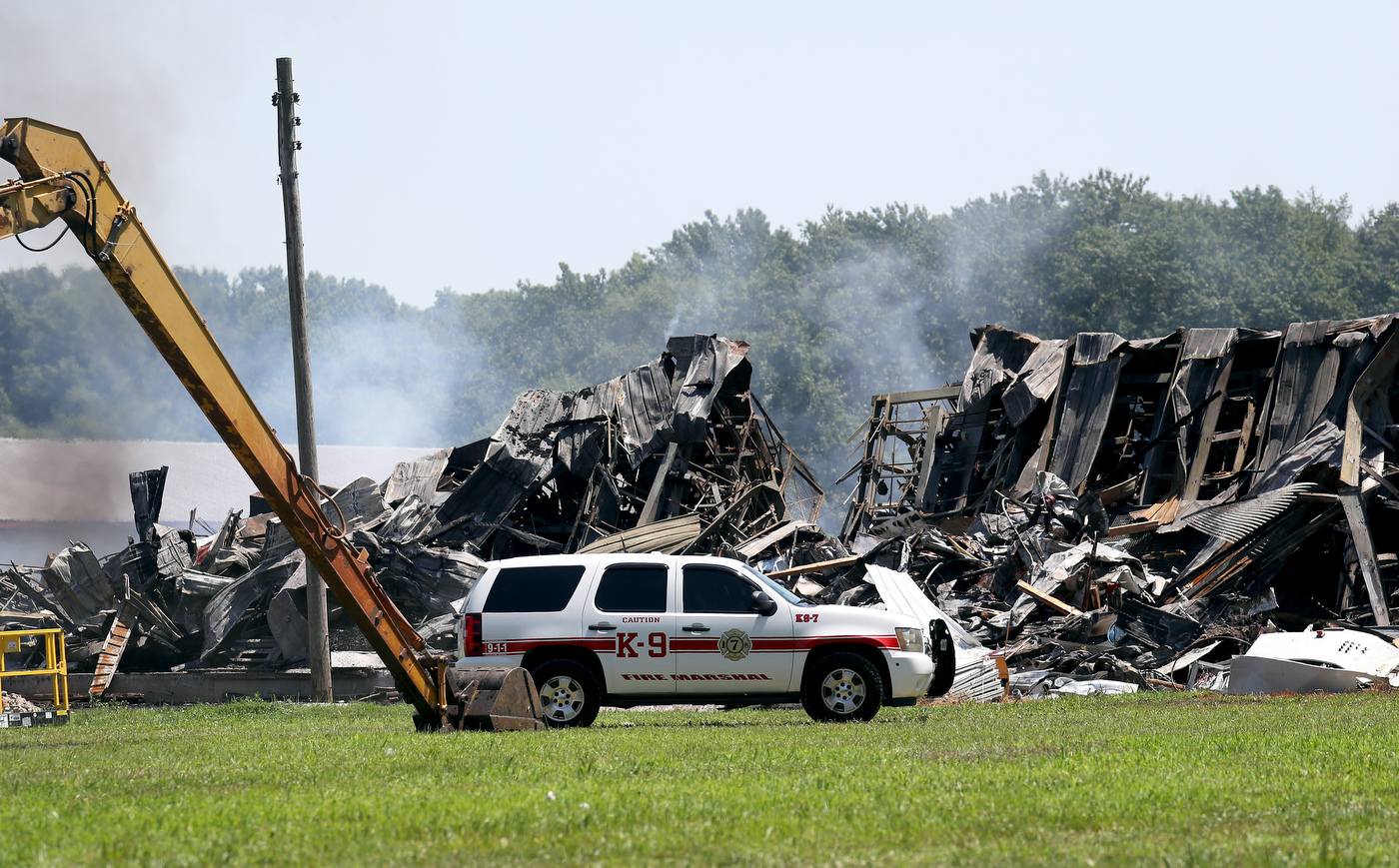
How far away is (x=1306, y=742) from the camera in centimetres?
1010

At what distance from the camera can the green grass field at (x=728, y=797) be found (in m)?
5.87

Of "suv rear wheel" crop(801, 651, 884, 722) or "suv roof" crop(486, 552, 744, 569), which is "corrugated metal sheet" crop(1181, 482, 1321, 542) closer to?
"suv rear wheel" crop(801, 651, 884, 722)

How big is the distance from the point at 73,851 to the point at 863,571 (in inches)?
693

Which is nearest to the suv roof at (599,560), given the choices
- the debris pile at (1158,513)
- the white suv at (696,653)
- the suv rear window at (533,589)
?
the suv rear window at (533,589)

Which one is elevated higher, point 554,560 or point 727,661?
point 554,560

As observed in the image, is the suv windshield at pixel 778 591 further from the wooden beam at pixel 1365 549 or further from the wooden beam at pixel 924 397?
the wooden beam at pixel 924 397

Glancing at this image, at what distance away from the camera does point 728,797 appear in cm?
735

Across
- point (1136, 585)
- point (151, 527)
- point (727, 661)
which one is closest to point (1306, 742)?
point (727, 661)

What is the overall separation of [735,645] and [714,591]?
639 mm

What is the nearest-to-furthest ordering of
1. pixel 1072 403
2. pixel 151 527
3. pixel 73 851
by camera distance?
pixel 73 851, pixel 151 527, pixel 1072 403

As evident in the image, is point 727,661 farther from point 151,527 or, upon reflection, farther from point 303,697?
point 151,527

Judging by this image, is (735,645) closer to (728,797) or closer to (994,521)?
(728,797)

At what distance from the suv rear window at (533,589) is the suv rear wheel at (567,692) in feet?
2.11

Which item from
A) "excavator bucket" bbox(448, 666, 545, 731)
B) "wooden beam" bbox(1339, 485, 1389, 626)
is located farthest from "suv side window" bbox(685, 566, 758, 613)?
"wooden beam" bbox(1339, 485, 1389, 626)
